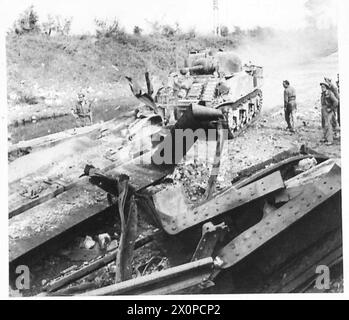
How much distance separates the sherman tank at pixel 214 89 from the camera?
3803 mm

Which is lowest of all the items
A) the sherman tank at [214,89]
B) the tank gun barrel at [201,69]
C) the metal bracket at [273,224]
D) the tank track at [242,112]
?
the metal bracket at [273,224]

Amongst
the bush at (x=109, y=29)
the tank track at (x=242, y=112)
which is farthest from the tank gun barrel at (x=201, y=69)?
the bush at (x=109, y=29)

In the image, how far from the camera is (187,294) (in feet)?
10.8

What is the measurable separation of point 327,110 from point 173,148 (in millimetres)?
1121

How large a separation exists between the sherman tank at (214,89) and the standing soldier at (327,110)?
1.58ft

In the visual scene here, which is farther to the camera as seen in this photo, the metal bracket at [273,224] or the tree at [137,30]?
the tree at [137,30]

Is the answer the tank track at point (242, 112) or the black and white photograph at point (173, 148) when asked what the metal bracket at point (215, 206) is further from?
the tank track at point (242, 112)

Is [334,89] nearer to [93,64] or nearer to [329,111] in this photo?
[329,111]

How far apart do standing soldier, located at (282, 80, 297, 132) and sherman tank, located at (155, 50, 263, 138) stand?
220 mm

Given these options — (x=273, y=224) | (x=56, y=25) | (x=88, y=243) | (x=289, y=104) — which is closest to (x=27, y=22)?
(x=56, y=25)

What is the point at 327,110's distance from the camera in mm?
3555

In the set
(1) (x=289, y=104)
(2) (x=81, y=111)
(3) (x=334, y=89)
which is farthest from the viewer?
(2) (x=81, y=111)
